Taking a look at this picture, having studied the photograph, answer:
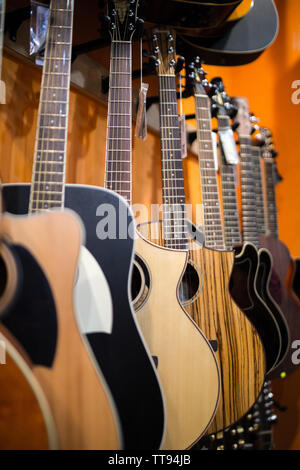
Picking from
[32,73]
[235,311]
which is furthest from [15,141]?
[235,311]

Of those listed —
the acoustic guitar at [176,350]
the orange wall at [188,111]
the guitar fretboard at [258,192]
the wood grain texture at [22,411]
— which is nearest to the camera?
the wood grain texture at [22,411]

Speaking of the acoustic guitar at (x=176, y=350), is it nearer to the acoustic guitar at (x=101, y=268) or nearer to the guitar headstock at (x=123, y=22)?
the acoustic guitar at (x=101, y=268)

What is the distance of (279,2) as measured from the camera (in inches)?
81.1

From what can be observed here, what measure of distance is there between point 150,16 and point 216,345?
3.41 ft

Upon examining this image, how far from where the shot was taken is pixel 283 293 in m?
1.56

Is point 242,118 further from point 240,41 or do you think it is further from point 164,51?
point 164,51

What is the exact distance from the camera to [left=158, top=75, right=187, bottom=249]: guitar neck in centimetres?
111

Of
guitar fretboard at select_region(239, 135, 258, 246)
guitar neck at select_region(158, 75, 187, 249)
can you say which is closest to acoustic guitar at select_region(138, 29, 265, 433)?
guitar neck at select_region(158, 75, 187, 249)

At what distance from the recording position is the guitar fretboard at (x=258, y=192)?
1.79 meters

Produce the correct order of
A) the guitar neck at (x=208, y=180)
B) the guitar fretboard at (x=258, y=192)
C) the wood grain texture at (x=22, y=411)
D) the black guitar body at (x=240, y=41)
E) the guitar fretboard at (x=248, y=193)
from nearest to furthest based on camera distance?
the wood grain texture at (x=22, y=411), the guitar neck at (x=208, y=180), the black guitar body at (x=240, y=41), the guitar fretboard at (x=248, y=193), the guitar fretboard at (x=258, y=192)

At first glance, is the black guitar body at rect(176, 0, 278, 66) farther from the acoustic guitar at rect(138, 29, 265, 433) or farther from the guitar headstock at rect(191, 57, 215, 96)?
the acoustic guitar at rect(138, 29, 265, 433)

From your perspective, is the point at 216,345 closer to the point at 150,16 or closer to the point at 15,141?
the point at 15,141

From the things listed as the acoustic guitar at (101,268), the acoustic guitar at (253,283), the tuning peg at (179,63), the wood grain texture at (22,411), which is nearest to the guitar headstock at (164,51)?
the tuning peg at (179,63)

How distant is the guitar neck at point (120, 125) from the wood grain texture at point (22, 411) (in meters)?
0.46
